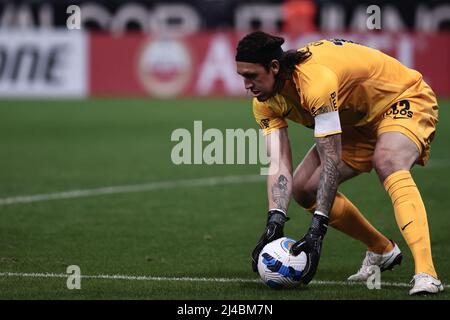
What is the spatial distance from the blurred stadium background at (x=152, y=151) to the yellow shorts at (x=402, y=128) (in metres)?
0.86

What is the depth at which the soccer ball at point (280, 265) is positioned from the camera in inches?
250

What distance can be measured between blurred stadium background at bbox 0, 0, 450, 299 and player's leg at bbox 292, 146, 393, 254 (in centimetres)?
28

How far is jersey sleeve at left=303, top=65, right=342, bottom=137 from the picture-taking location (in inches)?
244

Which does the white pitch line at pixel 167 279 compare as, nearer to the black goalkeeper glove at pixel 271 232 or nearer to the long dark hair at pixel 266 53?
the black goalkeeper glove at pixel 271 232

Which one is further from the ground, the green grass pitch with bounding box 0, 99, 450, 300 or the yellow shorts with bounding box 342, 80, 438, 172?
the yellow shorts with bounding box 342, 80, 438, 172

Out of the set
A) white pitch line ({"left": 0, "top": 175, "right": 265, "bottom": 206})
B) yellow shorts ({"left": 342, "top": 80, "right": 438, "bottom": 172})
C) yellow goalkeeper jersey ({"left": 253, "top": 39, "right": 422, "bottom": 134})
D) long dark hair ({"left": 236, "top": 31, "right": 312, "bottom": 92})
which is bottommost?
white pitch line ({"left": 0, "top": 175, "right": 265, "bottom": 206})

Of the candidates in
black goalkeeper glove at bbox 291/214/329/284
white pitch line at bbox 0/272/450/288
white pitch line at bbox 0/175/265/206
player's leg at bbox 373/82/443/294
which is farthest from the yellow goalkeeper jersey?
white pitch line at bbox 0/175/265/206

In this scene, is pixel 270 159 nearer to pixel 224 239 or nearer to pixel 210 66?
pixel 224 239

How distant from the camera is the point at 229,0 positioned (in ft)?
83.1

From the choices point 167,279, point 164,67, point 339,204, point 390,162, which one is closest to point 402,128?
point 390,162

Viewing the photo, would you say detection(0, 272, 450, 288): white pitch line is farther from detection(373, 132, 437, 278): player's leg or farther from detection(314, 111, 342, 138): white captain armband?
detection(314, 111, 342, 138): white captain armband

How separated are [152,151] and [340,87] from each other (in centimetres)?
922

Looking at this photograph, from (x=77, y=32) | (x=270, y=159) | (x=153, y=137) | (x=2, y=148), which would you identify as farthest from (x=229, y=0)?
(x=270, y=159)
